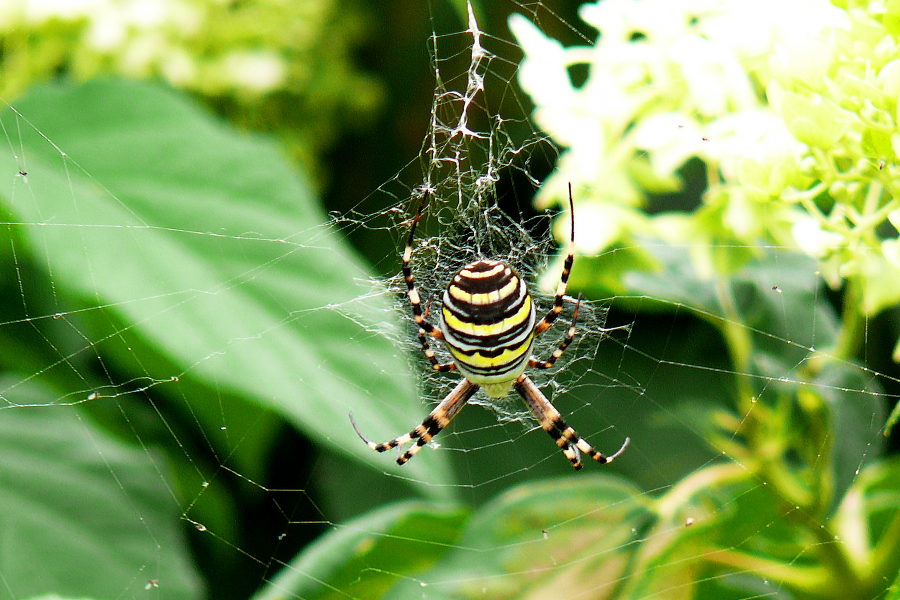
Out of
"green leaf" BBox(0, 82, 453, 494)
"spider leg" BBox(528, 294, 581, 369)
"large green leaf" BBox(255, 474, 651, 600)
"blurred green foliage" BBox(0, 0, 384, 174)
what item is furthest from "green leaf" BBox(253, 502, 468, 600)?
"blurred green foliage" BBox(0, 0, 384, 174)

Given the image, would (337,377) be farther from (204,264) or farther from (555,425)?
(555,425)

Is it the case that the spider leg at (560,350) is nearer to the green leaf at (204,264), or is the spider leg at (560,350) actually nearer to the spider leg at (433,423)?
the spider leg at (433,423)

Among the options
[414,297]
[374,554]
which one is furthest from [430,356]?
[374,554]

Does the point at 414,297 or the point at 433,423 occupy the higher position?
the point at 414,297

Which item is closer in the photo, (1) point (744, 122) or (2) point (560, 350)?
(1) point (744, 122)

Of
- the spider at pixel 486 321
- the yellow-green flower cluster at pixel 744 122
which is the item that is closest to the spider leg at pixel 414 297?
the spider at pixel 486 321

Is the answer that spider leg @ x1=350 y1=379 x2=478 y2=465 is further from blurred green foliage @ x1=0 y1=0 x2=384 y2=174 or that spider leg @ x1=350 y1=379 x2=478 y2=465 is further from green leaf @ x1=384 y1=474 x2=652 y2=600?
blurred green foliage @ x1=0 y1=0 x2=384 y2=174
